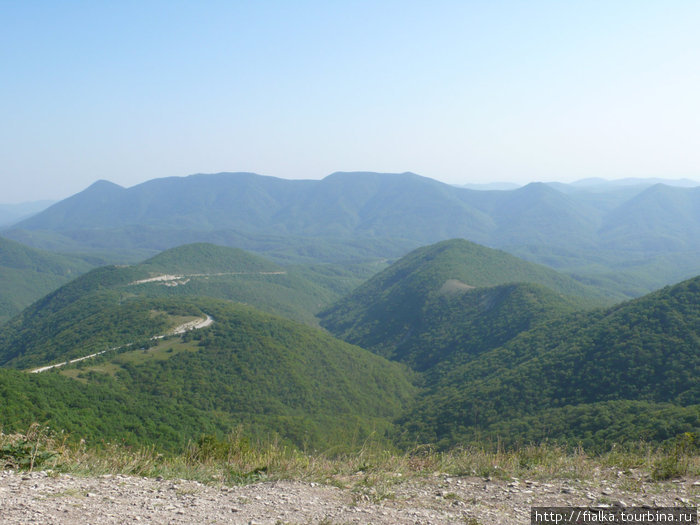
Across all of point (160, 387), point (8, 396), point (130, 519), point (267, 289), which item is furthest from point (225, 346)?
point (267, 289)

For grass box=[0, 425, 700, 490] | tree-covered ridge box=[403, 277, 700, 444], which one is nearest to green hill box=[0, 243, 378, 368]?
tree-covered ridge box=[403, 277, 700, 444]

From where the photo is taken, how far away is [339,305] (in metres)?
127

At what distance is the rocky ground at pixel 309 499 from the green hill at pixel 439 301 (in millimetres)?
65142

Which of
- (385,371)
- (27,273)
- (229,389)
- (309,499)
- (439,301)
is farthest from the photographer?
(27,273)

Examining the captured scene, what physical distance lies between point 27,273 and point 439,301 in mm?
159391

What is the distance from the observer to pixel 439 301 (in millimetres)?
91312

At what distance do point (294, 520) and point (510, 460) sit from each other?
5.58 meters

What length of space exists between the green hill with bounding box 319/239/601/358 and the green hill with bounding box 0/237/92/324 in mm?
102290

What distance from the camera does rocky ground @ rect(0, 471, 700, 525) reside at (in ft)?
22.2

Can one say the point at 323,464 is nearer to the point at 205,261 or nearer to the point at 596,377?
the point at 596,377

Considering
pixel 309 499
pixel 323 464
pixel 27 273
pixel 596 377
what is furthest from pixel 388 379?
pixel 27 273

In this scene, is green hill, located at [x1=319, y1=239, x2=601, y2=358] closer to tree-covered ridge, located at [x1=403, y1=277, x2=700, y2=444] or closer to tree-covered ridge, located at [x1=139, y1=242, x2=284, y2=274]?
tree-covered ridge, located at [x1=403, y1=277, x2=700, y2=444]

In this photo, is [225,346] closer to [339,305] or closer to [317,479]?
[317,479]

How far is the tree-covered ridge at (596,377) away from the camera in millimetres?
37375
